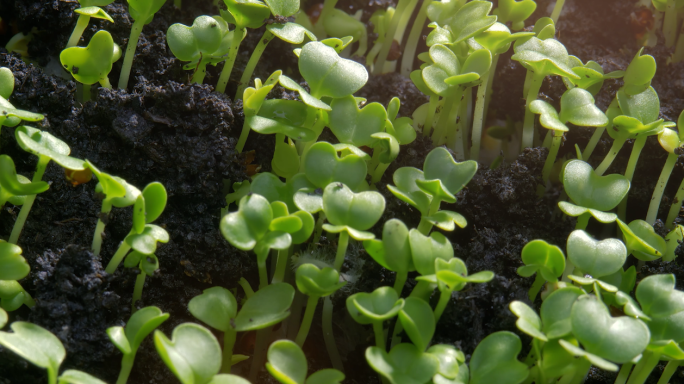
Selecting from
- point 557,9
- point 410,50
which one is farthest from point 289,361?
point 557,9

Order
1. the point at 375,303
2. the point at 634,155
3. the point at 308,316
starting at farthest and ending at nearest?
the point at 634,155 < the point at 308,316 < the point at 375,303

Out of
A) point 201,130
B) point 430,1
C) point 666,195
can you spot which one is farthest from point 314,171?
point 666,195

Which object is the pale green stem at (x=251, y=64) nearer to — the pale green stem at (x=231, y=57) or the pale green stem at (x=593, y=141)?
the pale green stem at (x=231, y=57)

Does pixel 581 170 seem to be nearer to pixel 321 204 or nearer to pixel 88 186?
pixel 321 204

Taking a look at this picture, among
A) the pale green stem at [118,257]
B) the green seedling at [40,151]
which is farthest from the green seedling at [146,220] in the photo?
the green seedling at [40,151]

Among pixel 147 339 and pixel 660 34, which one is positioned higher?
pixel 660 34

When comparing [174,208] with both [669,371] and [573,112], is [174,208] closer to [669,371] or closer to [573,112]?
[573,112]
